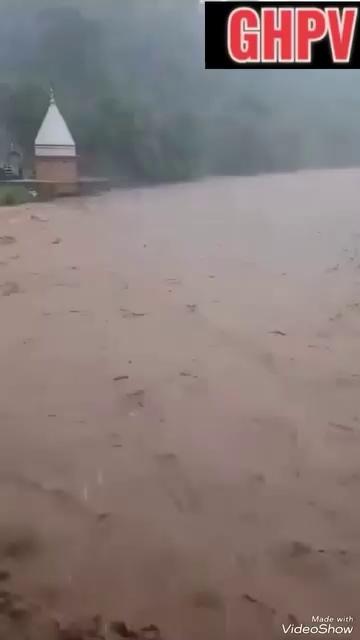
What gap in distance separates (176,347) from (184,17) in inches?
27.2

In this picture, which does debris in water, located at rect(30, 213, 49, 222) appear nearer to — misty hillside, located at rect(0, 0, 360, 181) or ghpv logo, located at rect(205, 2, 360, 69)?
Answer: misty hillside, located at rect(0, 0, 360, 181)

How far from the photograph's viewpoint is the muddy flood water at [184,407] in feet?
3.53

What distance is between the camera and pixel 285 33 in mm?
1278

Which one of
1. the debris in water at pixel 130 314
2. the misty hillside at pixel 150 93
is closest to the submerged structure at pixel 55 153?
the misty hillside at pixel 150 93

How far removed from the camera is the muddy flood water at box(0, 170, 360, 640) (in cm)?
108

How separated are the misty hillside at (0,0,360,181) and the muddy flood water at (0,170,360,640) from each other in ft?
0.27

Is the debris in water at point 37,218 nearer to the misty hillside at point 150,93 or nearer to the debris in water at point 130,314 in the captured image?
the misty hillside at point 150,93

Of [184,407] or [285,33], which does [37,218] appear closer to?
[184,407]

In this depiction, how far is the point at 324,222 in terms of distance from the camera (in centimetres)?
138

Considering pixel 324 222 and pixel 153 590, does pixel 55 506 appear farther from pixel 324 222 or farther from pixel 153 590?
pixel 324 222

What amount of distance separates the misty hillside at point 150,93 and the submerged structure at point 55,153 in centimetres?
2

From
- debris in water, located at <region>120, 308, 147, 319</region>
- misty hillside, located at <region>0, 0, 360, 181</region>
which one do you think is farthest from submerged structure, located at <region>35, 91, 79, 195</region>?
debris in water, located at <region>120, 308, 147, 319</region>

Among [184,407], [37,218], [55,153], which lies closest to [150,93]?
[55,153]

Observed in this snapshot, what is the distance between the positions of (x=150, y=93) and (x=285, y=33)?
1.01ft
